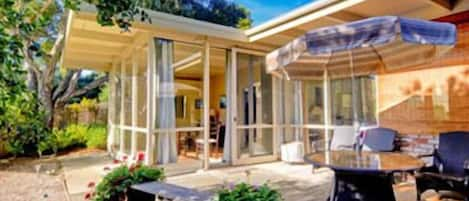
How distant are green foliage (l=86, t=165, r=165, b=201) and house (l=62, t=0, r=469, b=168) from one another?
2088 mm

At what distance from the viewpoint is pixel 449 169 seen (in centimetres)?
416

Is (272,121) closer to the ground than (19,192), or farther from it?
farther from it

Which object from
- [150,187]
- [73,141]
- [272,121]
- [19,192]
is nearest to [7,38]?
[150,187]

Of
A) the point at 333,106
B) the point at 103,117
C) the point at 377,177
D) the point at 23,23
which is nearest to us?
the point at 23,23

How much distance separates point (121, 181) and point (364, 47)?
338 centimetres

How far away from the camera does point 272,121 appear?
24.3ft

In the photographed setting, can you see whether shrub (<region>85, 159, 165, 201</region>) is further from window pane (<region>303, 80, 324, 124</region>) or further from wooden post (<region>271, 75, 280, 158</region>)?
window pane (<region>303, 80, 324, 124</region>)

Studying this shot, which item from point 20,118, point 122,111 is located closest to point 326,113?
point 122,111

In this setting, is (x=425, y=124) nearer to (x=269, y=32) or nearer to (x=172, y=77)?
(x=269, y=32)

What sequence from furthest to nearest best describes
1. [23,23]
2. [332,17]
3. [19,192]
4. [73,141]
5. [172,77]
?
[73,141] → [172,77] → [332,17] → [19,192] → [23,23]

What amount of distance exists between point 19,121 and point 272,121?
5316mm

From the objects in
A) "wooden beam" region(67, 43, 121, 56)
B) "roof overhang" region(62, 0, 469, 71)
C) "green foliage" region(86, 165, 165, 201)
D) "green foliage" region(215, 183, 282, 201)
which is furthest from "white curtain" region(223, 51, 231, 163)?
"green foliage" region(215, 183, 282, 201)

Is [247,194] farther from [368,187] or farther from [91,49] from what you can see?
[91,49]

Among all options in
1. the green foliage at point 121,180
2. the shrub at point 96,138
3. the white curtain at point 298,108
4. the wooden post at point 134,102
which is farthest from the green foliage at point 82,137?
the green foliage at point 121,180
